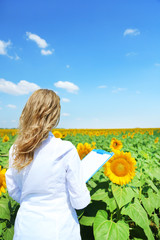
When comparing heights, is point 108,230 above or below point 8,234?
above

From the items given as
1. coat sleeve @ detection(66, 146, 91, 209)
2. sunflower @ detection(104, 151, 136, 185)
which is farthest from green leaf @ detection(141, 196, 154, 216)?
coat sleeve @ detection(66, 146, 91, 209)

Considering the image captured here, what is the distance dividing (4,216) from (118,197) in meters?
1.32

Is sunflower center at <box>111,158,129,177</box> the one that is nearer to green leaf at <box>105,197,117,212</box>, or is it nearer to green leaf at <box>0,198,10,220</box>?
green leaf at <box>105,197,117,212</box>

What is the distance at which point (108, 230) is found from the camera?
93.3 inches

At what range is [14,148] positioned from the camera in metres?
1.95

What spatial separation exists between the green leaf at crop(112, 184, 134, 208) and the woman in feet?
2.05

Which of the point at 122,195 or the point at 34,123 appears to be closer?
the point at 34,123

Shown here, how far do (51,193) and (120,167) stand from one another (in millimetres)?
1010

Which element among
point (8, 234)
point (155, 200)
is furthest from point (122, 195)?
point (8, 234)

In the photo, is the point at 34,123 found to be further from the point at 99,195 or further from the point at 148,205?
the point at 148,205

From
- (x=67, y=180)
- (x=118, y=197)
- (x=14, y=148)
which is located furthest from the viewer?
(x=118, y=197)

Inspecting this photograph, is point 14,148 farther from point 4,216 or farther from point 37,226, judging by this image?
point 4,216

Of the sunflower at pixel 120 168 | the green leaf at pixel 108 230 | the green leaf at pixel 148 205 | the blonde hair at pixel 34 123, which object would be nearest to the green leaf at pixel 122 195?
the sunflower at pixel 120 168

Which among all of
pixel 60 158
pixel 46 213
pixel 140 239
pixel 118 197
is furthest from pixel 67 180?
pixel 140 239
